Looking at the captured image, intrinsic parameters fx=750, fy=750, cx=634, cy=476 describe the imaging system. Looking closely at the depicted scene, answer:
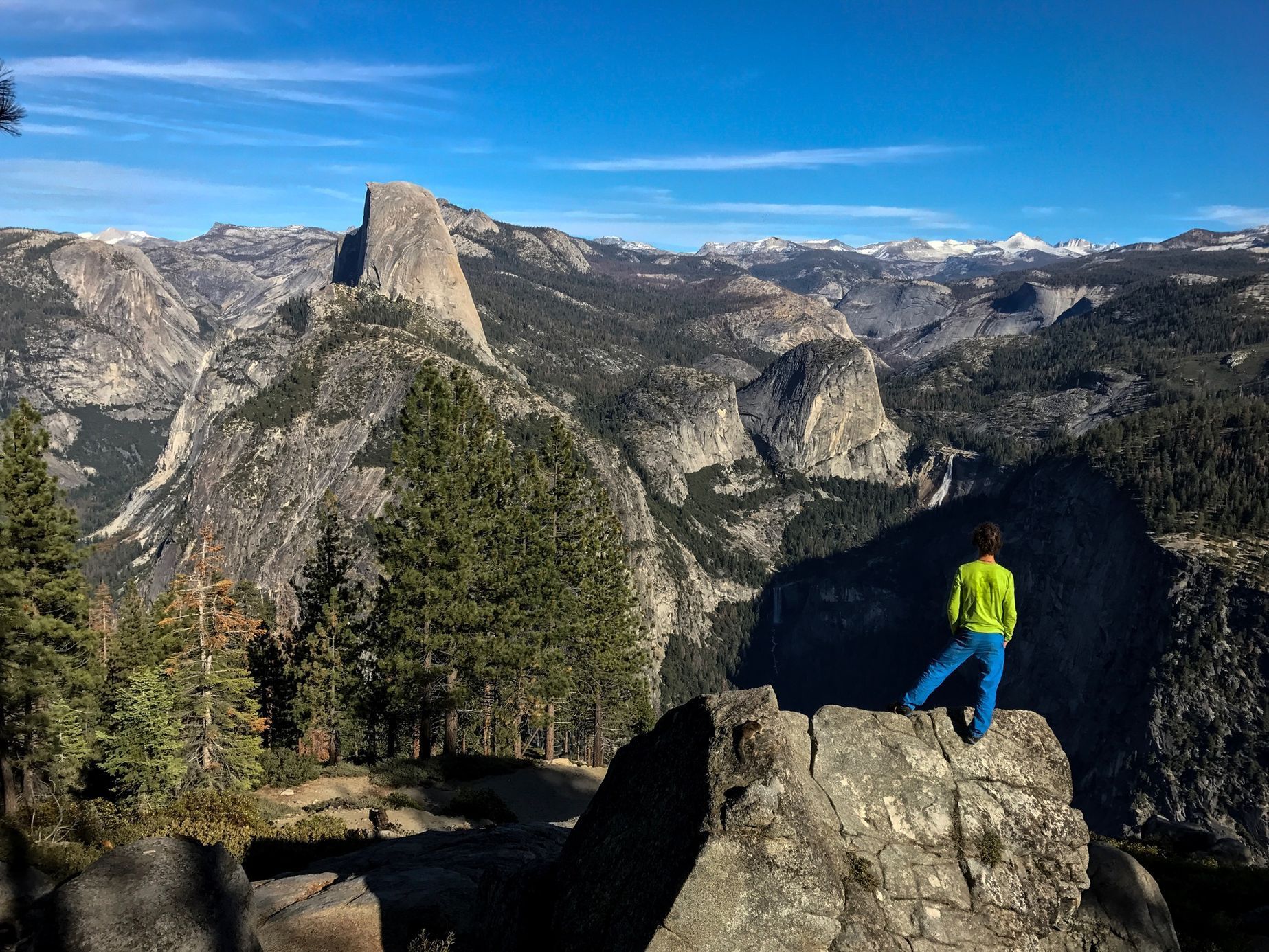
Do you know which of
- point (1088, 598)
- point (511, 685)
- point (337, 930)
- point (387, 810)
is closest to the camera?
point (337, 930)

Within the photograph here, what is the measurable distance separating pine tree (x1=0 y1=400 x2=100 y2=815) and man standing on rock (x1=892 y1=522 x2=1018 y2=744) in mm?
27775

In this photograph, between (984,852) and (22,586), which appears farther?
(22,586)

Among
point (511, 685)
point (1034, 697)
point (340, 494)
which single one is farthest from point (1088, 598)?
point (340, 494)

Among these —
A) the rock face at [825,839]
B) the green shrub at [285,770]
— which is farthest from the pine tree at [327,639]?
the rock face at [825,839]

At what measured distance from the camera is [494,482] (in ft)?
126

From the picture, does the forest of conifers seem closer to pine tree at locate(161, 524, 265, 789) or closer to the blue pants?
pine tree at locate(161, 524, 265, 789)

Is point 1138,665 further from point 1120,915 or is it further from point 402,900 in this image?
point 402,900

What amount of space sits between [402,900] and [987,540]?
11.1 meters

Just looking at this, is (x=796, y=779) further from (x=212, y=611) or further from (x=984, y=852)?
(x=212, y=611)

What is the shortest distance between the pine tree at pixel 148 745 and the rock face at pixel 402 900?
11.8 metres

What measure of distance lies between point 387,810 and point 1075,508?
571ft

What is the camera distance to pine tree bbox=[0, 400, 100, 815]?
80.5 ft

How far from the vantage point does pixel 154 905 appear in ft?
32.3

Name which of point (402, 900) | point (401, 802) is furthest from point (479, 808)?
point (402, 900)
